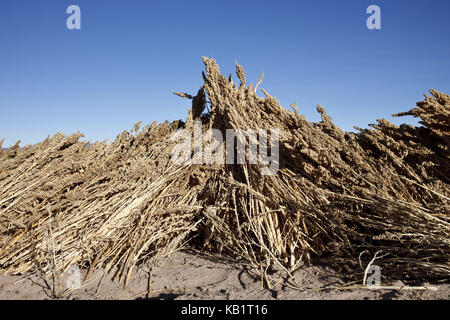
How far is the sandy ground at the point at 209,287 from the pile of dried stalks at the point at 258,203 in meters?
0.13

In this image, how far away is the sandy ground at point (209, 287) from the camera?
74.5 inches

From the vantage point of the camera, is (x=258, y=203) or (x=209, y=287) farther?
(x=258, y=203)

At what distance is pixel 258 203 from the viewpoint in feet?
8.67

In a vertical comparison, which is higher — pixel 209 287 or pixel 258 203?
pixel 258 203

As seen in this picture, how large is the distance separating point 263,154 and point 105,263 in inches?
67.1

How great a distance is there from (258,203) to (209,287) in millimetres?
834

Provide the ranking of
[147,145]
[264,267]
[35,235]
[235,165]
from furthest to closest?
[147,145] < [235,165] < [35,235] < [264,267]

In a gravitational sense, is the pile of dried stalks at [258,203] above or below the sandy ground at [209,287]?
above

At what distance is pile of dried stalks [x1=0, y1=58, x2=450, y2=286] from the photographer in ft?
7.13

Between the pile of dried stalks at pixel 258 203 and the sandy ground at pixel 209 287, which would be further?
the pile of dried stalks at pixel 258 203

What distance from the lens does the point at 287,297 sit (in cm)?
193
